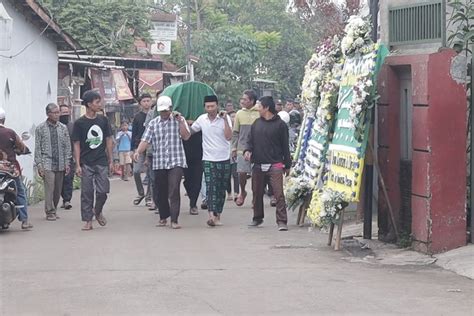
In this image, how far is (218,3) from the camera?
180 ft

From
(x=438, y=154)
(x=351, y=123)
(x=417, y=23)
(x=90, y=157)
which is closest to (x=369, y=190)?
(x=351, y=123)

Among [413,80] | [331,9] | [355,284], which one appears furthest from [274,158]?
[331,9]

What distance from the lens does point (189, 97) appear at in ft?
51.9

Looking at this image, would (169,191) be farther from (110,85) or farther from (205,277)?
(110,85)

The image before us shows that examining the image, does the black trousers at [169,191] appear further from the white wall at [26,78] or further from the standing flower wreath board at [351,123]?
the white wall at [26,78]

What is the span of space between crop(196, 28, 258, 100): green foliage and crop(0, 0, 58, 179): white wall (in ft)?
60.6

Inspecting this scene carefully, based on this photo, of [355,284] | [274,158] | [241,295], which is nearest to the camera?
[241,295]

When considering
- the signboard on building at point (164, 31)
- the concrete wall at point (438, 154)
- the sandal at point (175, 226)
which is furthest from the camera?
the signboard on building at point (164, 31)

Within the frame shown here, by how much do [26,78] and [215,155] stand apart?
7233 mm

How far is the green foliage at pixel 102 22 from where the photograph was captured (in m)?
28.7

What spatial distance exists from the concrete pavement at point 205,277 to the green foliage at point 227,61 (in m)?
27.7

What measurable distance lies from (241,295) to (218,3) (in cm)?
4783

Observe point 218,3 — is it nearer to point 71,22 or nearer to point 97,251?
point 71,22

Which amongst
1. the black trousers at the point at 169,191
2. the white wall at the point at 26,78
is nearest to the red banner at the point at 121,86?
the white wall at the point at 26,78
